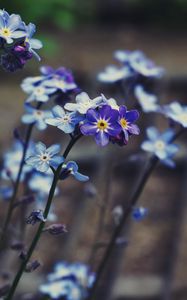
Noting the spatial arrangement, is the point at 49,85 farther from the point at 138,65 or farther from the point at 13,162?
the point at 13,162

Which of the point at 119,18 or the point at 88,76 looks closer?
the point at 88,76

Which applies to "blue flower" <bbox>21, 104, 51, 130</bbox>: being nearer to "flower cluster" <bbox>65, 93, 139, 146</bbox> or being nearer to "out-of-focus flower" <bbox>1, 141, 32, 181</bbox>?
"out-of-focus flower" <bbox>1, 141, 32, 181</bbox>

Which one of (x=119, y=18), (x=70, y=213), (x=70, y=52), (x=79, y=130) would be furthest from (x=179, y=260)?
(x=119, y=18)

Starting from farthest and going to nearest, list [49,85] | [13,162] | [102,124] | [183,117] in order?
[13,162]
[183,117]
[49,85]
[102,124]

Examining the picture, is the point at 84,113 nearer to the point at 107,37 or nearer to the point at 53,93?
the point at 53,93

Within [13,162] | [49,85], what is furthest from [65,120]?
[13,162]
